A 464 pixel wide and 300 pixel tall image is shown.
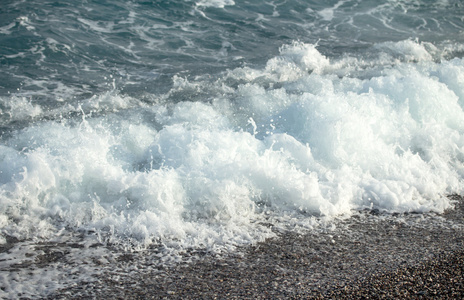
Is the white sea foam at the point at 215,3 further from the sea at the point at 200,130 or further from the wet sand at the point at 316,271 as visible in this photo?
the wet sand at the point at 316,271

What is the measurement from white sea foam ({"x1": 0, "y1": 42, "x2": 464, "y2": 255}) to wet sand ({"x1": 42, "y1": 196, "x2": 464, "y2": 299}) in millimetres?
352

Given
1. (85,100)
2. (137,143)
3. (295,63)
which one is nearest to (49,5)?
(85,100)

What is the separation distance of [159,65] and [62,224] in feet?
19.9

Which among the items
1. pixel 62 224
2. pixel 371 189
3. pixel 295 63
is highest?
pixel 295 63

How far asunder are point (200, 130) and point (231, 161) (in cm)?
100

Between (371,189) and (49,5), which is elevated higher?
(49,5)

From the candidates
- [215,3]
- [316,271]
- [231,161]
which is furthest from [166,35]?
[316,271]

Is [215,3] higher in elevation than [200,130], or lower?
higher

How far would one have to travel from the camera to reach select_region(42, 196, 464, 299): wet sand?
4.00m

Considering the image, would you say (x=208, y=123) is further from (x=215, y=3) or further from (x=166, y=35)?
(x=215, y=3)

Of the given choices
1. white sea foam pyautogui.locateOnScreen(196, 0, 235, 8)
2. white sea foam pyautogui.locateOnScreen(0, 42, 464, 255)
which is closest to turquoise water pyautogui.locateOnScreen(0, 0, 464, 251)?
white sea foam pyautogui.locateOnScreen(0, 42, 464, 255)

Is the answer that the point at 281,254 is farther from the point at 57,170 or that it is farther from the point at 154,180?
the point at 57,170

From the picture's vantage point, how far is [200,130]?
685 cm

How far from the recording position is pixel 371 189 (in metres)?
5.96
